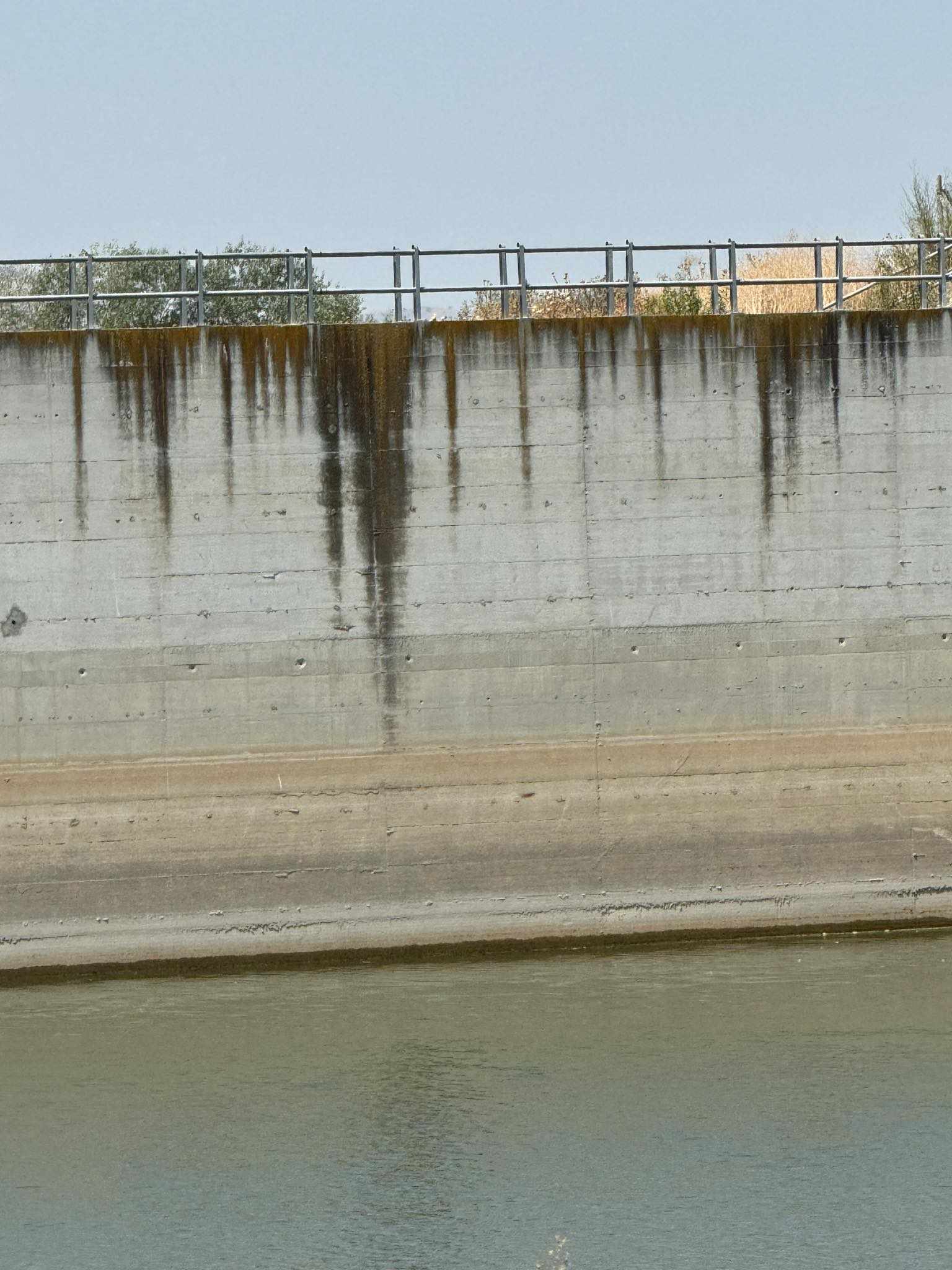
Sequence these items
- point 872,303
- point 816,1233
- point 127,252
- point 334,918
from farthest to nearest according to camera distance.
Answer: point 127,252 < point 872,303 < point 334,918 < point 816,1233

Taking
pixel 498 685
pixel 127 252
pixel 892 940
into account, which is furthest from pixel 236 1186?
pixel 127 252

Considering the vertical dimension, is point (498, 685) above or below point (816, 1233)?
above

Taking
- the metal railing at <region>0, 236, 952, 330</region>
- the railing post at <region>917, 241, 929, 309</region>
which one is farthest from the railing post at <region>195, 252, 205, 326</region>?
the railing post at <region>917, 241, 929, 309</region>

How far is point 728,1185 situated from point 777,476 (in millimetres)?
8745

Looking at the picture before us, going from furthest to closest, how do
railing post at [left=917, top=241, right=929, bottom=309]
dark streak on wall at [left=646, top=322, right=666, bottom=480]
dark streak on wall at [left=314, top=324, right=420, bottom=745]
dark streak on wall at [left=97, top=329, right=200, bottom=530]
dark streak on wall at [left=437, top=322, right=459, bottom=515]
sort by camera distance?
railing post at [left=917, top=241, right=929, bottom=309] < dark streak on wall at [left=646, top=322, right=666, bottom=480] < dark streak on wall at [left=437, top=322, right=459, bottom=515] < dark streak on wall at [left=314, top=324, right=420, bottom=745] < dark streak on wall at [left=97, top=329, right=200, bottom=530]

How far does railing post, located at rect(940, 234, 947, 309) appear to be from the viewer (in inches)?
699

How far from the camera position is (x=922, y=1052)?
1326 centimetres

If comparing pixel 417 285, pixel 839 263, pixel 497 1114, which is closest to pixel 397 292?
pixel 417 285

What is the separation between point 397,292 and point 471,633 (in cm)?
375

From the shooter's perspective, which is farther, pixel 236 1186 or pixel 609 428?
pixel 609 428

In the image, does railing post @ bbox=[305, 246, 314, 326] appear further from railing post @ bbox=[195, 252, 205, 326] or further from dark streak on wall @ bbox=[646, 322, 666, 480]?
dark streak on wall @ bbox=[646, 322, 666, 480]

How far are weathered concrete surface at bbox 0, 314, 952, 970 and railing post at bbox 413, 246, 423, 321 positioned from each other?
0.29 metres

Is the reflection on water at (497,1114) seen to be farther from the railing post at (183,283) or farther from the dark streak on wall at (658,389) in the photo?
the railing post at (183,283)

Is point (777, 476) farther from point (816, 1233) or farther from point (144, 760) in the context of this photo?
point (816, 1233)
